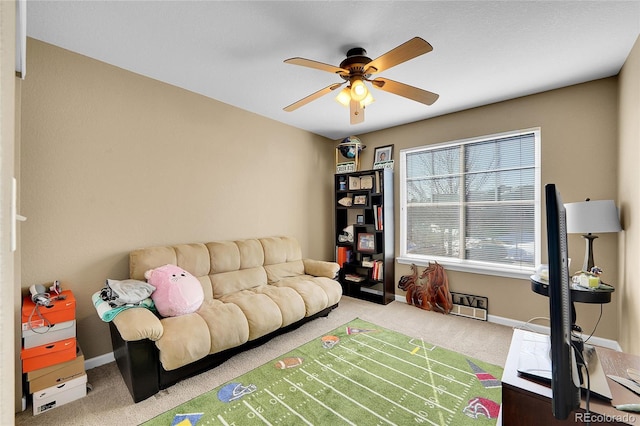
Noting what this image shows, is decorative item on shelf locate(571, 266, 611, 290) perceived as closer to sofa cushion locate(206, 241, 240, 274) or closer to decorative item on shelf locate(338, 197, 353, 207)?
decorative item on shelf locate(338, 197, 353, 207)

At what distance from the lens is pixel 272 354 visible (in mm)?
2557

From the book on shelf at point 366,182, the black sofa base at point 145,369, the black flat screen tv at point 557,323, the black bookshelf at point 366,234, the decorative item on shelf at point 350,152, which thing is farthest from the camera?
the decorative item on shelf at point 350,152

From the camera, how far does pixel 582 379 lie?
1.01m

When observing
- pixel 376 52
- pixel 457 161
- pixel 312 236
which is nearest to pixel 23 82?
pixel 376 52

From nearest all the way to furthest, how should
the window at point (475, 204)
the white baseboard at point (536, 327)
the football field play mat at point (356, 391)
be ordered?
the football field play mat at point (356, 391) < the white baseboard at point (536, 327) < the window at point (475, 204)

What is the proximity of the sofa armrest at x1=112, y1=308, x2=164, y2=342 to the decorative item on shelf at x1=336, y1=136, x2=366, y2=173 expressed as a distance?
3.33 metres

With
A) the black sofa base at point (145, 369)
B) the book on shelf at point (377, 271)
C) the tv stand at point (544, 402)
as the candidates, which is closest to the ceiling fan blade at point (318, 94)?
the tv stand at point (544, 402)

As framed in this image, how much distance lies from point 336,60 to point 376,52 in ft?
1.13

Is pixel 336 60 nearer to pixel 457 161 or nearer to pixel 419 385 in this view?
pixel 457 161

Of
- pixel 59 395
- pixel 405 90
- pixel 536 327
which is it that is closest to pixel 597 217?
pixel 536 327

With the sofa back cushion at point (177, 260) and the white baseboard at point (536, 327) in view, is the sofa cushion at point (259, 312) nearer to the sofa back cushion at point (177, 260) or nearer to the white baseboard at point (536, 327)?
the sofa back cushion at point (177, 260)

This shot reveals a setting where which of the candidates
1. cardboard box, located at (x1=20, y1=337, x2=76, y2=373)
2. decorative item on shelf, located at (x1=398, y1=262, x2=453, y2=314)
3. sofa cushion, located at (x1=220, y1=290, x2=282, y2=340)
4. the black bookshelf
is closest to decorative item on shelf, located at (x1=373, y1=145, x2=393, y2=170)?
the black bookshelf

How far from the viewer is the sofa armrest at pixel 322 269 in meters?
3.63

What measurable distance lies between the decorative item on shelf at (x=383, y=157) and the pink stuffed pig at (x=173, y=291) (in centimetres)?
304
